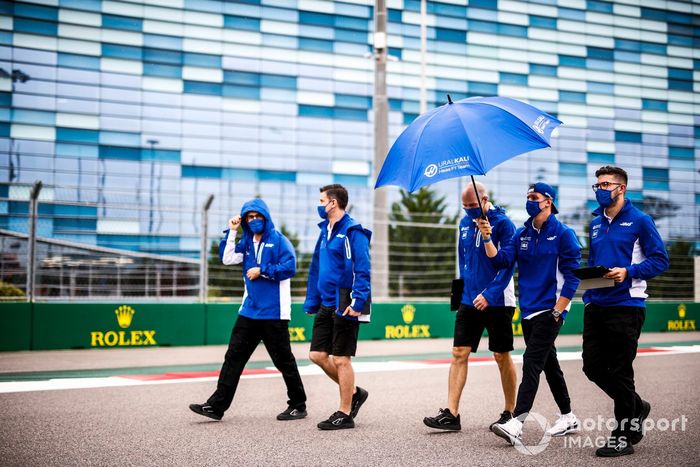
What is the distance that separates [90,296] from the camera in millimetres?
13406

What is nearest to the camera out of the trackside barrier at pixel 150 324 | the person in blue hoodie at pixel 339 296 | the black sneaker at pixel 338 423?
the black sneaker at pixel 338 423

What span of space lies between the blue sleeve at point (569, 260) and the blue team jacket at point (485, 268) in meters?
0.45

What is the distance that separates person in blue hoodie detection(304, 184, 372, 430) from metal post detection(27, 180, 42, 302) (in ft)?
24.0

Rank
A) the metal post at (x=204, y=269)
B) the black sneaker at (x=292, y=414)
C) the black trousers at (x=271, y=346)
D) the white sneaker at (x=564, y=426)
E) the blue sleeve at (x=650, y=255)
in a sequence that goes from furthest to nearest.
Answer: the metal post at (x=204, y=269)
the black trousers at (x=271, y=346)
the black sneaker at (x=292, y=414)
the white sneaker at (x=564, y=426)
the blue sleeve at (x=650, y=255)

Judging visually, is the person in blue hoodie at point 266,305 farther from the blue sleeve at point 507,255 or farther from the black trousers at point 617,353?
the black trousers at point 617,353

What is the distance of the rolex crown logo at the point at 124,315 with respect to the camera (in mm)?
13047

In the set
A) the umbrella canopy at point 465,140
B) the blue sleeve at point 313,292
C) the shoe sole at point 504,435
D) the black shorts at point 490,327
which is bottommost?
the shoe sole at point 504,435

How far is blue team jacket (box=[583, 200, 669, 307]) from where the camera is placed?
17.6 ft

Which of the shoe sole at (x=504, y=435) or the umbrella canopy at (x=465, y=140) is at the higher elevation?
the umbrella canopy at (x=465, y=140)

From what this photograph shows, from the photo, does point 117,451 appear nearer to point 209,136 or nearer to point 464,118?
point 464,118

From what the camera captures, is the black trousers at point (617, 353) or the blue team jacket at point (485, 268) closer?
the black trousers at point (617, 353)

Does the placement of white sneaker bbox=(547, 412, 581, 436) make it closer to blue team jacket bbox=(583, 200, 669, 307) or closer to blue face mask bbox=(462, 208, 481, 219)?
blue team jacket bbox=(583, 200, 669, 307)

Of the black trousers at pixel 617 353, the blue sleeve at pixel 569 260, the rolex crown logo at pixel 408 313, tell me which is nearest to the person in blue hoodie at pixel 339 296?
the blue sleeve at pixel 569 260

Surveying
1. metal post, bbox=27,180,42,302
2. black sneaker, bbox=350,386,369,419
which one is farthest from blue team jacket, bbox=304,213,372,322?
metal post, bbox=27,180,42,302
